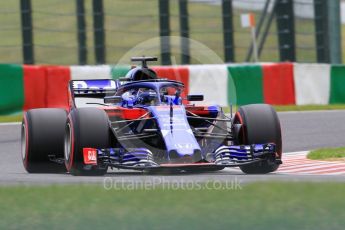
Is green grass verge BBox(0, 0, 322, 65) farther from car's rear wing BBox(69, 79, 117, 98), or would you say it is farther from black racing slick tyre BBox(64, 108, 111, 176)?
black racing slick tyre BBox(64, 108, 111, 176)

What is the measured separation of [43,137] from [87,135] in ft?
3.61

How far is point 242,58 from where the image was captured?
2348 centimetres

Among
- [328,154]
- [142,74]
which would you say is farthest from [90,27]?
[328,154]

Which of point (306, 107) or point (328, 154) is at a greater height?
point (306, 107)

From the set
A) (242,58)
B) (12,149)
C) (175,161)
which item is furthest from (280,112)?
(175,161)

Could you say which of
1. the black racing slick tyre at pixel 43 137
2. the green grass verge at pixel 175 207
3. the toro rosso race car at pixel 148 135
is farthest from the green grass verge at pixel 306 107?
the green grass verge at pixel 175 207

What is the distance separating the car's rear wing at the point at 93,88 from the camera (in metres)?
11.9

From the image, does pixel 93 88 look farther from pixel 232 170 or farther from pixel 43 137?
pixel 232 170

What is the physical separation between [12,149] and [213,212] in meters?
7.09

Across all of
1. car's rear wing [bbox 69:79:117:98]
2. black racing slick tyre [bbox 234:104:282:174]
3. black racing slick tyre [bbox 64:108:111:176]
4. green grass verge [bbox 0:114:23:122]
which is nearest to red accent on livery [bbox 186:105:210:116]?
black racing slick tyre [bbox 234:104:282:174]

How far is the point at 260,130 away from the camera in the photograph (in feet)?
34.3

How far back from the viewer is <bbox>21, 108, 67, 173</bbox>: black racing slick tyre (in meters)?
10.8

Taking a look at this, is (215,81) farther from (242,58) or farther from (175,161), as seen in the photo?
(175,161)

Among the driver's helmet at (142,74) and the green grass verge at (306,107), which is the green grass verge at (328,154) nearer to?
the driver's helmet at (142,74)
